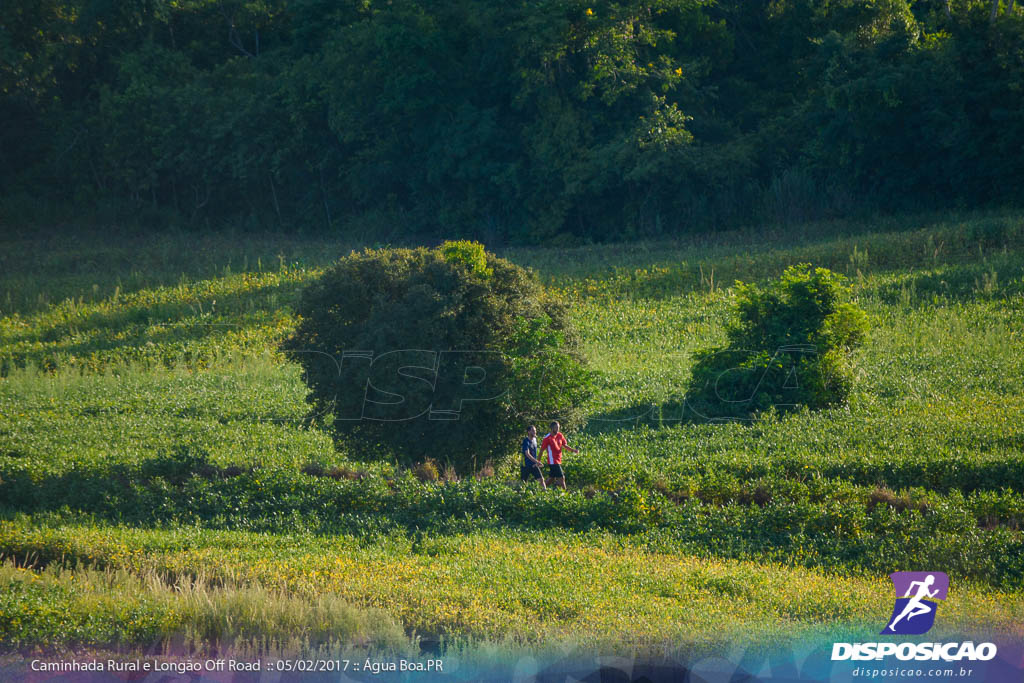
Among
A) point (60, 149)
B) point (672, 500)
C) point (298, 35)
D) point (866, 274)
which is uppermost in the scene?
point (298, 35)

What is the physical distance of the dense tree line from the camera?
33.3 m

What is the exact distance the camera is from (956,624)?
696 cm

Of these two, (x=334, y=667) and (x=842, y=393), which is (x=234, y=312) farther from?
(x=334, y=667)

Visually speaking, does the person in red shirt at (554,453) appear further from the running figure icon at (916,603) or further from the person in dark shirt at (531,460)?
the running figure icon at (916,603)

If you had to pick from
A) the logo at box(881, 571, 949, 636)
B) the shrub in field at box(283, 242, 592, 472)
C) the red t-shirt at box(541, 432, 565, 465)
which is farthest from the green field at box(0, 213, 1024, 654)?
the shrub in field at box(283, 242, 592, 472)

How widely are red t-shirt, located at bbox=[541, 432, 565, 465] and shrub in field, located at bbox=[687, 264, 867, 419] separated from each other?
4.26 metres

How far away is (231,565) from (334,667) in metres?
2.64

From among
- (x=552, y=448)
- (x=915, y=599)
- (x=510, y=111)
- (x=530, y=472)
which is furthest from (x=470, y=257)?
(x=510, y=111)

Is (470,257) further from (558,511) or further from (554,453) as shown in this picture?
(558,511)

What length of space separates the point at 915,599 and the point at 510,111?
37524 millimetres

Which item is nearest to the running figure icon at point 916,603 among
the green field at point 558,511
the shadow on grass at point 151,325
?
the green field at point 558,511

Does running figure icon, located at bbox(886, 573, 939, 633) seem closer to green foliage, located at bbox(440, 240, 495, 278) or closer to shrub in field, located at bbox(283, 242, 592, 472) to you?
shrub in field, located at bbox(283, 242, 592, 472)

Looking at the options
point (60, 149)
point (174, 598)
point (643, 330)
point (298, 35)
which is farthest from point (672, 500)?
point (60, 149)

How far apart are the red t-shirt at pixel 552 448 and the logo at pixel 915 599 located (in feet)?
13.9
